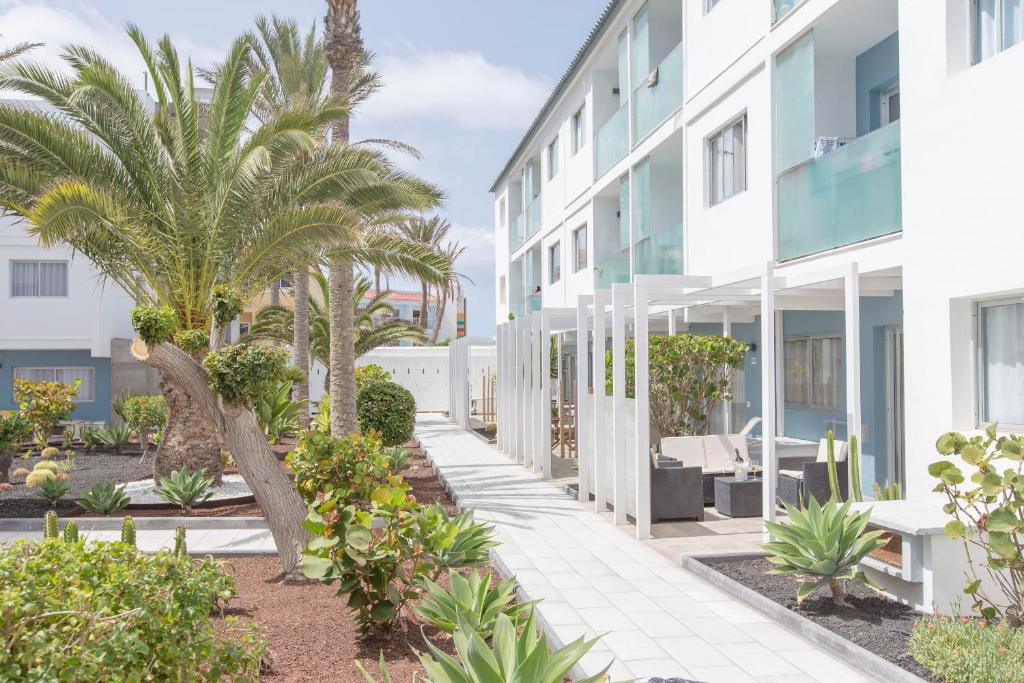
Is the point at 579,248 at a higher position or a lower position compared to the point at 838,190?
higher

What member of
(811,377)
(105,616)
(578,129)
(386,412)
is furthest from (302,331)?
(105,616)

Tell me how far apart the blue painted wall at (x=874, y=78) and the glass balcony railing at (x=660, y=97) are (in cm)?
376

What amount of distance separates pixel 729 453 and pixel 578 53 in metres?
11.6

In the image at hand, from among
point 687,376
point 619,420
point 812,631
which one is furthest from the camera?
point 687,376

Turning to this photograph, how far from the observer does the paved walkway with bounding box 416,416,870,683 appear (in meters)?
5.34

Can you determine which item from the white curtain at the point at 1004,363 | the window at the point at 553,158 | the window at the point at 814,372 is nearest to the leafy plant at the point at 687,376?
the window at the point at 814,372

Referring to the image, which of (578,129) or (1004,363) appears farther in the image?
(578,129)

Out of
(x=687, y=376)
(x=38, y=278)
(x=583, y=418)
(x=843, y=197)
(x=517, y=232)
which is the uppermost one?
(x=517, y=232)

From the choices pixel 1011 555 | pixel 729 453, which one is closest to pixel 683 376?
A: pixel 729 453

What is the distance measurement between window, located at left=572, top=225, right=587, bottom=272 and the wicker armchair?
12.0 m

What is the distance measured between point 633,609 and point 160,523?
656 cm

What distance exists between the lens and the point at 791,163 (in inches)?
434

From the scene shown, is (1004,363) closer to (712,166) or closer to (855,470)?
(855,470)

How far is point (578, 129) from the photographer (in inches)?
883
